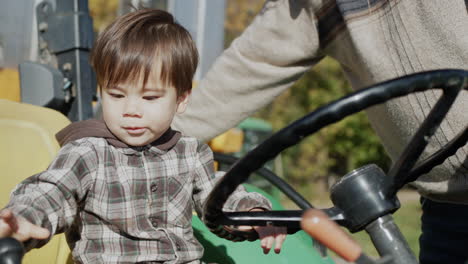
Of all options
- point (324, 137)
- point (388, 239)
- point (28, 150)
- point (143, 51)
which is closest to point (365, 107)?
point (388, 239)

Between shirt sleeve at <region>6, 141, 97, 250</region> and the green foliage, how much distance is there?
16.0 feet

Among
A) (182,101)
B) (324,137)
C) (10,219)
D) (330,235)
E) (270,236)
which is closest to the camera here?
(330,235)

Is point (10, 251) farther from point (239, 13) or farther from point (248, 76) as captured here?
point (239, 13)

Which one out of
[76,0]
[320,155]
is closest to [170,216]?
[76,0]

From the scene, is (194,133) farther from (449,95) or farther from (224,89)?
(449,95)

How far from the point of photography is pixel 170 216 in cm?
130

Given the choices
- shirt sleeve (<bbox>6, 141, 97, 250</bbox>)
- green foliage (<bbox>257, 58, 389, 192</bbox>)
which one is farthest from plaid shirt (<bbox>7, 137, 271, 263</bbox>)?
Result: green foliage (<bbox>257, 58, 389, 192</bbox>)

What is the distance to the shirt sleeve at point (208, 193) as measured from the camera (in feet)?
4.33

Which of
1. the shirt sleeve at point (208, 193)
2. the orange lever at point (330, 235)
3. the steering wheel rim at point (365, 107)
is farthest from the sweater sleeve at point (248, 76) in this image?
the orange lever at point (330, 235)

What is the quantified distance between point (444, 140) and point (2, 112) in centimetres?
101

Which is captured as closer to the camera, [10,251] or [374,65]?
[10,251]

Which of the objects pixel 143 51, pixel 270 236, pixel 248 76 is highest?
pixel 143 51

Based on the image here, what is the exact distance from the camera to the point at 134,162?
127cm

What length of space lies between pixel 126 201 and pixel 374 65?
2.15ft
